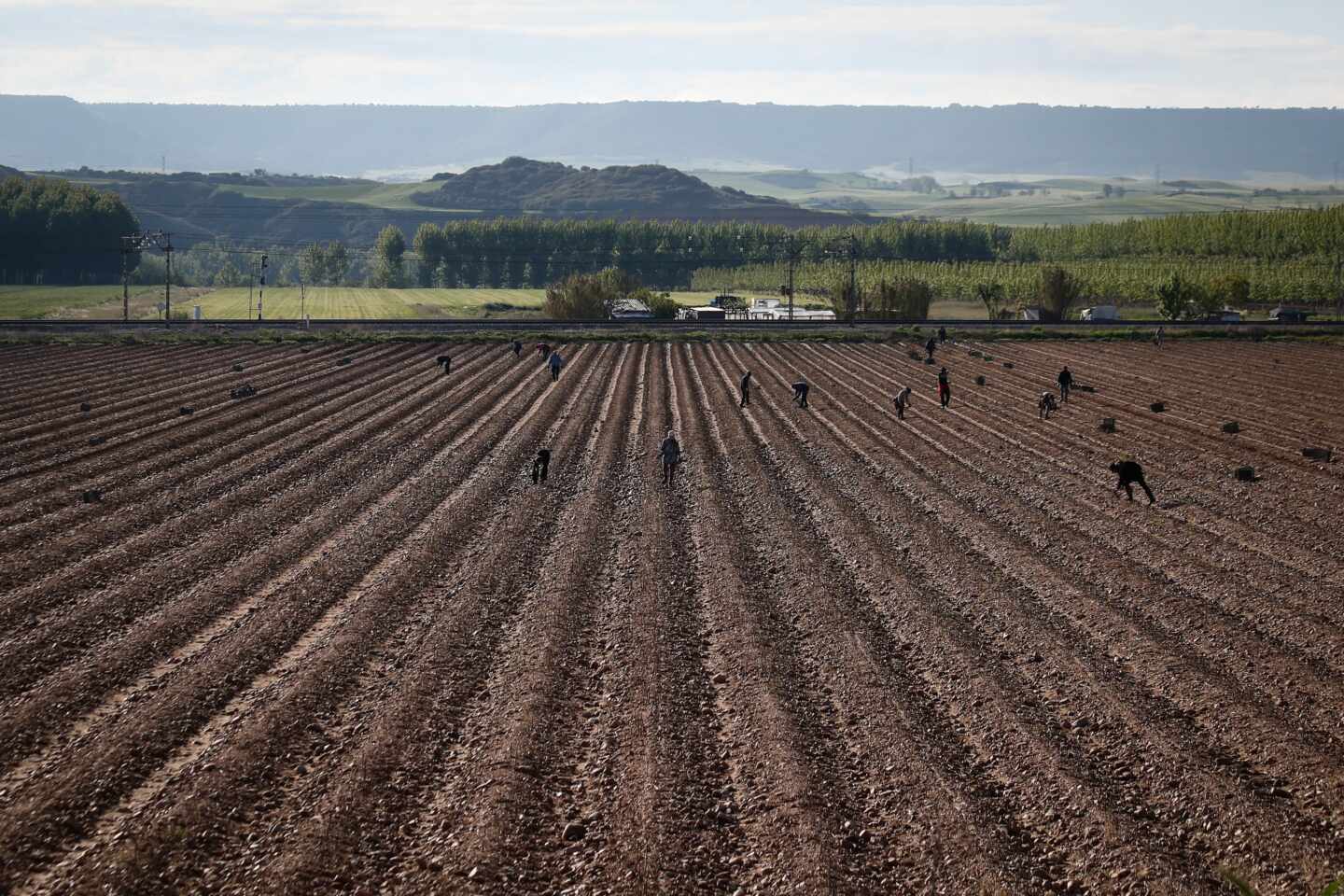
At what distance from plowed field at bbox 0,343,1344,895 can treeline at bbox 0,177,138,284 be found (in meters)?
121

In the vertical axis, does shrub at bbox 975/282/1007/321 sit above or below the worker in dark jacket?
above

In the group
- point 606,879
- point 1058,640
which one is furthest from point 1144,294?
point 606,879

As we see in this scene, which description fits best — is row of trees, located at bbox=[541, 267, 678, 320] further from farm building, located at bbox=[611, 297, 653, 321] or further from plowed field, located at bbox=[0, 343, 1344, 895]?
plowed field, located at bbox=[0, 343, 1344, 895]

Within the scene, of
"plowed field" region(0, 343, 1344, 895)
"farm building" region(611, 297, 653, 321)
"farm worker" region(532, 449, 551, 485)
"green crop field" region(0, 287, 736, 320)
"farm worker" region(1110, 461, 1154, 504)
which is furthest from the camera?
"green crop field" region(0, 287, 736, 320)

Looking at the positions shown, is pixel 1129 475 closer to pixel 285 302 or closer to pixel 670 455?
pixel 670 455

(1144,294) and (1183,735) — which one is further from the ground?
A: (1144,294)

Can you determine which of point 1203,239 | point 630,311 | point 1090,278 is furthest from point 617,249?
point 1203,239

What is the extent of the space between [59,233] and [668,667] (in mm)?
154300

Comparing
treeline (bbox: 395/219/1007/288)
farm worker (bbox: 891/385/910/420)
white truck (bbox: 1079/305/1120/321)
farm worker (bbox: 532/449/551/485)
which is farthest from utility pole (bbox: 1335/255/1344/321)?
farm worker (bbox: 532/449/551/485)

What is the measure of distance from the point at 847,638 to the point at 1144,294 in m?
116

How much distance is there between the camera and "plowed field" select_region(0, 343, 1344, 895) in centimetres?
1331

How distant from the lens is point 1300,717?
1667 cm

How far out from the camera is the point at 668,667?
1908cm

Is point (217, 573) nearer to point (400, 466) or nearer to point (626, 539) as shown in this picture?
point (626, 539)
